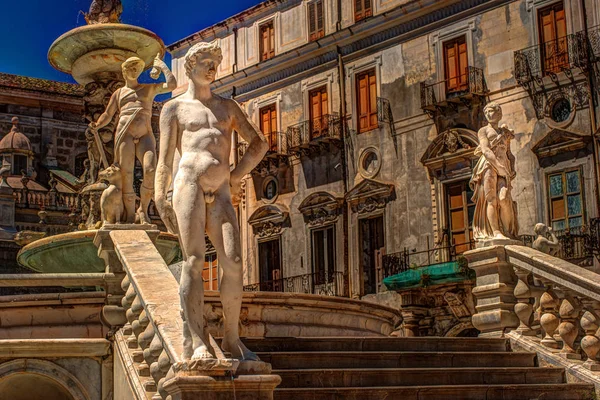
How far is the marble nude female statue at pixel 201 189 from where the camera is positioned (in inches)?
281

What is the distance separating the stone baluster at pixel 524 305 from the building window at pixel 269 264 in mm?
22629

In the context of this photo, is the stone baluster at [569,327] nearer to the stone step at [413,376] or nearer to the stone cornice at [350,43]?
the stone step at [413,376]

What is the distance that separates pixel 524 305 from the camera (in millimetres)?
10602

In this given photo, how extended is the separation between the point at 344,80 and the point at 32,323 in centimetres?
2397

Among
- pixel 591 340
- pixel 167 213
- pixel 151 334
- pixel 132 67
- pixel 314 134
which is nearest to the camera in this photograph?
pixel 167 213

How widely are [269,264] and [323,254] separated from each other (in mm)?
2587

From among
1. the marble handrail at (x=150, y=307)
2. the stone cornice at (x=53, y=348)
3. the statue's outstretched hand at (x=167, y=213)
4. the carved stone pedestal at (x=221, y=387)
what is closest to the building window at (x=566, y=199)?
the marble handrail at (x=150, y=307)

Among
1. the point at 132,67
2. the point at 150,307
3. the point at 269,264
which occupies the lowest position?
the point at 150,307

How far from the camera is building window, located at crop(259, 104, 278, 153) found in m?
34.8

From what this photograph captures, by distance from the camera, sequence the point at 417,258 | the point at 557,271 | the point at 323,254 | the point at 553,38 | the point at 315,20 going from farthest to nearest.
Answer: the point at 315,20, the point at 323,254, the point at 417,258, the point at 553,38, the point at 557,271

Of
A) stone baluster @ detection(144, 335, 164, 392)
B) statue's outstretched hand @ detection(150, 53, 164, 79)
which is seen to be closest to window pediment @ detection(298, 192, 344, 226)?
statue's outstretched hand @ detection(150, 53, 164, 79)

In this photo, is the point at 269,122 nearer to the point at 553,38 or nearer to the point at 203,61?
the point at 553,38

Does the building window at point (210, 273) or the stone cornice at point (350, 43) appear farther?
the building window at point (210, 273)

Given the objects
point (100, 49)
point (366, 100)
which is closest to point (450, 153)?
point (366, 100)
